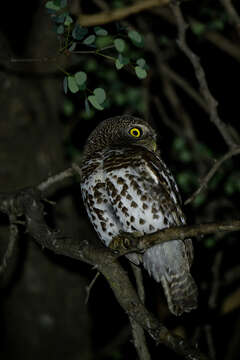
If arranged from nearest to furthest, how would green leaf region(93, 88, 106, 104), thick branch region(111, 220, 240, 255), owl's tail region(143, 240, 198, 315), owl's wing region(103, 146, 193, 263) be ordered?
thick branch region(111, 220, 240, 255), green leaf region(93, 88, 106, 104), owl's wing region(103, 146, 193, 263), owl's tail region(143, 240, 198, 315)

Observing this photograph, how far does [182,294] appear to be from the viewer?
10.6 ft

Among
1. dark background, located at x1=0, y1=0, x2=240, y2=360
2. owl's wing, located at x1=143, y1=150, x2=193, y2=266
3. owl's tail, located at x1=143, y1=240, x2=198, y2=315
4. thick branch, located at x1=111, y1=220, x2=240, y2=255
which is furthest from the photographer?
dark background, located at x1=0, y1=0, x2=240, y2=360

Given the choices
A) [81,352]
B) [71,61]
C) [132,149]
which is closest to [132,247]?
[132,149]

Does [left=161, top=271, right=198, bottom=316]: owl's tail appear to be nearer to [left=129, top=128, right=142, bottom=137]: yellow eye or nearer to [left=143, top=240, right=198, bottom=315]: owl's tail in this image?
[left=143, top=240, right=198, bottom=315]: owl's tail

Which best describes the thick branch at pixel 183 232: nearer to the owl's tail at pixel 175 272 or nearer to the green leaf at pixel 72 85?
the green leaf at pixel 72 85

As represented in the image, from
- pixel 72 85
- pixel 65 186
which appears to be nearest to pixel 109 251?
pixel 72 85

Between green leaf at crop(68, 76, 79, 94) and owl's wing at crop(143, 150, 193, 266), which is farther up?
green leaf at crop(68, 76, 79, 94)

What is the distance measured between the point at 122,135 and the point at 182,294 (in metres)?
1.24

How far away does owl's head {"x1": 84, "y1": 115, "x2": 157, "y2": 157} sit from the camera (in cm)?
333

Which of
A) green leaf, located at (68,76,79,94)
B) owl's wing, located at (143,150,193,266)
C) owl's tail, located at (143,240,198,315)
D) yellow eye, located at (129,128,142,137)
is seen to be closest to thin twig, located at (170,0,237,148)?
owl's wing, located at (143,150,193,266)

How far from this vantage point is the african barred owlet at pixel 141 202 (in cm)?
287

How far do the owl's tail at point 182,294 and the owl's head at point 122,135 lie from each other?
96 cm

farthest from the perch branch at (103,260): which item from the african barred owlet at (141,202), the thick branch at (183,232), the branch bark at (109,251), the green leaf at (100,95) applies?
the green leaf at (100,95)

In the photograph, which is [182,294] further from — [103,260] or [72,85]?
[72,85]
